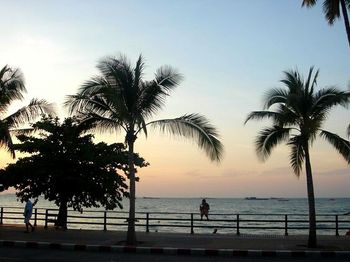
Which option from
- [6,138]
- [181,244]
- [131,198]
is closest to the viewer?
[181,244]

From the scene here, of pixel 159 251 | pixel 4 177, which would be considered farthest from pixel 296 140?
pixel 4 177

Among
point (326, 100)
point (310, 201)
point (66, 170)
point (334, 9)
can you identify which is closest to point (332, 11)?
point (334, 9)

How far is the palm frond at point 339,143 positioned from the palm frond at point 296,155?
36.2 inches

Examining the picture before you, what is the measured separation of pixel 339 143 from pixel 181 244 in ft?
22.6

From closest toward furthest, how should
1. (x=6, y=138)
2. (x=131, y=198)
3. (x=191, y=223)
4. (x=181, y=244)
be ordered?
(x=181, y=244), (x=131, y=198), (x=191, y=223), (x=6, y=138)

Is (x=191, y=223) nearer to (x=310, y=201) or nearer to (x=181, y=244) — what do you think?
(x=181, y=244)

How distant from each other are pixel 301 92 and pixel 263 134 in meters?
2.13

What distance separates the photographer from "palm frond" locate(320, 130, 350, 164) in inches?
713

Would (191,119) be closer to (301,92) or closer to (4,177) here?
(301,92)

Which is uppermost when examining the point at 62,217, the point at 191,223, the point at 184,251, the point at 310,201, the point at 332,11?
the point at 332,11

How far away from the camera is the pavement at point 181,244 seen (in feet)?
54.2

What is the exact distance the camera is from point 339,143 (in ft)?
60.2

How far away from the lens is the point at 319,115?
18.3 metres

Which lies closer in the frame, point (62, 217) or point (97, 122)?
point (97, 122)
